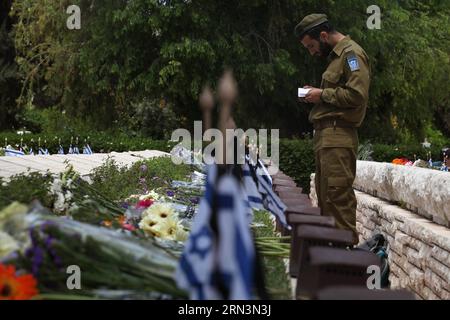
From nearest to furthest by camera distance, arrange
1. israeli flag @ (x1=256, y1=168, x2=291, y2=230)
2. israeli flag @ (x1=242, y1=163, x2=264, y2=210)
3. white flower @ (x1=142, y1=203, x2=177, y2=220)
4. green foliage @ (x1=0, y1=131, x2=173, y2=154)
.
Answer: white flower @ (x1=142, y1=203, x2=177, y2=220)
israeli flag @ (x1=256, y1=168, x2=291, y2=230)
israeli flag @ (x1=242, y1=163, x2=264, y2=210)
green foliage @ (x1=0, y1=131, x2=173, y2=154)

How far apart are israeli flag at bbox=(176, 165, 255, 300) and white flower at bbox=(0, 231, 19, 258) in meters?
0.68

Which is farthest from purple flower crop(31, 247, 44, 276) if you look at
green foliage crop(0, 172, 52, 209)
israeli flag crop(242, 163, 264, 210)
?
israeli flag crop(242, 163, 264, 210)

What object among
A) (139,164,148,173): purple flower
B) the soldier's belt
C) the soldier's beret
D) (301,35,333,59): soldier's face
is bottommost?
(139,164,148,173): purple flower

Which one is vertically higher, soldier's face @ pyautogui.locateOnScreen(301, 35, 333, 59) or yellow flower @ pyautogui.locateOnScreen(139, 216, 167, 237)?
soldier's face @ pyautogui.locateOnScreen(301, 35, 333, 59)

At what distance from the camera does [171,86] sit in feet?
68.1

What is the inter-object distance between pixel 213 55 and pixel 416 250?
593 inches

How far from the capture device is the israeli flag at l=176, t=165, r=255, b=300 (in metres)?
2.15

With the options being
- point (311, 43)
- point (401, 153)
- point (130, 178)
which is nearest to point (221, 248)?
point (311, 43)

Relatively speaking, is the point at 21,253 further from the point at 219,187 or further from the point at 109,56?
the point at 109,56

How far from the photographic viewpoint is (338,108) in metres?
5.61

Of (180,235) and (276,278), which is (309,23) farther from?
(276,278)

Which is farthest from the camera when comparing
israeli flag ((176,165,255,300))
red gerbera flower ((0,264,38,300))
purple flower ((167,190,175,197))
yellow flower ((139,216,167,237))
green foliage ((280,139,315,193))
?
green foliage ((280,139,315,193))

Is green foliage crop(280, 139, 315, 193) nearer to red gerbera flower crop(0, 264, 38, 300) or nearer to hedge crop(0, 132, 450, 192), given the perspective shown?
hedge crop(0, 132, 450, 192)
